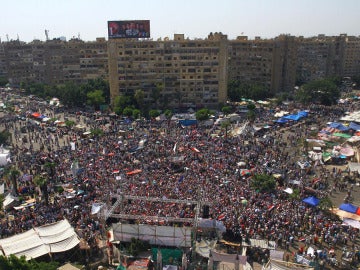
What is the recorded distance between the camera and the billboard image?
75.4m

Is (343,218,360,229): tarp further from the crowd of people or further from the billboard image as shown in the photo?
the billboard image

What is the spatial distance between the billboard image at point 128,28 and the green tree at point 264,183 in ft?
171

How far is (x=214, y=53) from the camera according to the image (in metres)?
76.5

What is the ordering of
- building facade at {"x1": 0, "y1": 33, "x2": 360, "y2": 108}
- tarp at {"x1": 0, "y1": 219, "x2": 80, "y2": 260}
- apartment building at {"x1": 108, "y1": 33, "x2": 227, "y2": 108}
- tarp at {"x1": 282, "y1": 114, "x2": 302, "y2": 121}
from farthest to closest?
building facade at {"x1": 0, "y1": 33, "x2": 360, "y2": 108} < apartment building at {"x1": 108, "y1": 33, "x2": 227, "y2": 108} < tarp at {"x1": 282, "y1": 114, "x2": 302, "y2": 121} < tarp at {"x1": 0, "y1": 219, "x2": 80, "y2": 260}

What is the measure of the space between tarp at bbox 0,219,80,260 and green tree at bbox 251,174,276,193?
16843mm

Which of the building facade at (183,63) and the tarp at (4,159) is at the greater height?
the building facade at (183,63)

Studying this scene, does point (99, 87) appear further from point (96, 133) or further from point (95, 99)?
point (96, 133)

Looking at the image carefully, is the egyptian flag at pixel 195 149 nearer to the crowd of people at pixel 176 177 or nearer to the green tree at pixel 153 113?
the crowd of people at pixel 176 177

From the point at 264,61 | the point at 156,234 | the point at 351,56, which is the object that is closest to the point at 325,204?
the point at 156,234

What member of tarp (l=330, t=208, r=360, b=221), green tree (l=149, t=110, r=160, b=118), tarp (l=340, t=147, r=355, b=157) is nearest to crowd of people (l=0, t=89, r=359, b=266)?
tarp (l=330, t=208, r=360, b=221)

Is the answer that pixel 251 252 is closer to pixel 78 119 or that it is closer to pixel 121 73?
pixel 78 119

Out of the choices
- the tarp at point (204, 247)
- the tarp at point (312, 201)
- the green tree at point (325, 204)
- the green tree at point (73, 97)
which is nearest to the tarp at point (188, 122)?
the green tree at point (73, 97)

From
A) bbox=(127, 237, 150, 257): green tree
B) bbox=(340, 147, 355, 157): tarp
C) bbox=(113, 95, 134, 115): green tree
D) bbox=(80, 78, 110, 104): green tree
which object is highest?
bbox=(80, 78, 110, 104): green tree

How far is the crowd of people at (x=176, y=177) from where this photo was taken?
1077 inches
